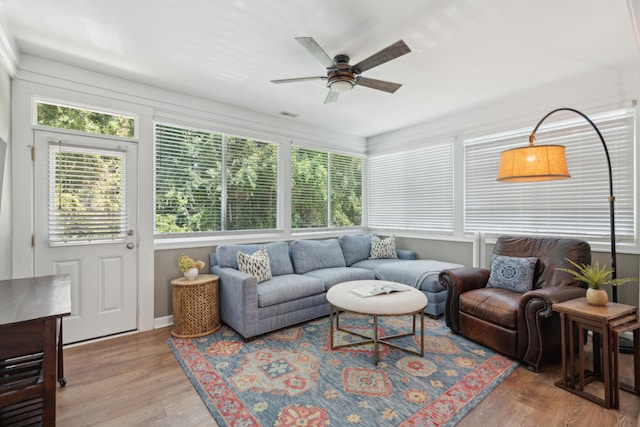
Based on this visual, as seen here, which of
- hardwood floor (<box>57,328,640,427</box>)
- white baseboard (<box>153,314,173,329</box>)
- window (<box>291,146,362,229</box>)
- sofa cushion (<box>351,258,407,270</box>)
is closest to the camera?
hardwood floor (<box>57,328,640,427</box>)

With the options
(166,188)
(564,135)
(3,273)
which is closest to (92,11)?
(166,188)

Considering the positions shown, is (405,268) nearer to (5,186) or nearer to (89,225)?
(89,225)

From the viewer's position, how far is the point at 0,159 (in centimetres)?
212

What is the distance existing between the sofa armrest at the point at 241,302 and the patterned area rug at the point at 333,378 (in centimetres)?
14

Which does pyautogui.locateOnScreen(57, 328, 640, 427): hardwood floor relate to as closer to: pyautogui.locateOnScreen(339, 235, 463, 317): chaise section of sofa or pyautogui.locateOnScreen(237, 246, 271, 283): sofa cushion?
pyautogui.locateOnScreen(237, 246, 271, 283): sofa cushion

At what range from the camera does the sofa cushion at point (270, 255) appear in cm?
356

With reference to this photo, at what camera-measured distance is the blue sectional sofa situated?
9.92ft

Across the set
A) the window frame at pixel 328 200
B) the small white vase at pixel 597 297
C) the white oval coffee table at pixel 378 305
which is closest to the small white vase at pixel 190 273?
the white oval coffee table at pixel 378 305

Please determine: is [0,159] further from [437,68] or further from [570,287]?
[570,287]

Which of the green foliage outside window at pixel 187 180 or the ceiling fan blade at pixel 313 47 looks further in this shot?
the green foliage outside window at pixel 187 180

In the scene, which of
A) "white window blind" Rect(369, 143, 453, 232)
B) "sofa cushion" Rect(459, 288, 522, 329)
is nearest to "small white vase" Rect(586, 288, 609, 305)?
"sofa cushion" Rect(459, 288, 522, 329)

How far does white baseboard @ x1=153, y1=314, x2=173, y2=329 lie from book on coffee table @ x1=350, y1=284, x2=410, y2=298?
7.15 feet

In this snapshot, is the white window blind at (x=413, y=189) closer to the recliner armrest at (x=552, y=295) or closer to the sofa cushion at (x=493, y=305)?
the sofa cushion at (x=493, y=305)

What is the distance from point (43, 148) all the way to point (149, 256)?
139 cm
